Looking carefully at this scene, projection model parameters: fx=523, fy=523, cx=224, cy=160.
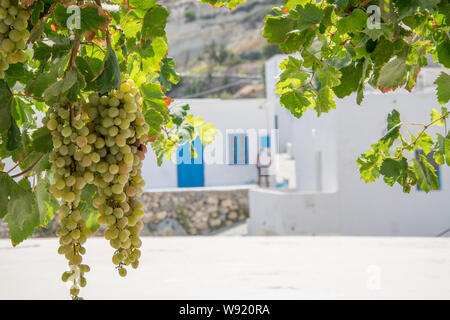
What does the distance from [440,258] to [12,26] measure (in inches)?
127

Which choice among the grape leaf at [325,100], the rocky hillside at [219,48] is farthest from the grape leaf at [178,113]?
the rocky hillside at [219,48]

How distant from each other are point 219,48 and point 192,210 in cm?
2051

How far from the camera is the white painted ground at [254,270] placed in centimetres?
251

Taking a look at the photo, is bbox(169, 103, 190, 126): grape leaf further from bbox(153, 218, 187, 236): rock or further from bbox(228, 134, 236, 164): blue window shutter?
bbox(228, 134, 236, 164): blue window shutter

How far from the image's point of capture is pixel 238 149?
12.8 metres

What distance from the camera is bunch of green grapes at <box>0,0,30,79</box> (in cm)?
48

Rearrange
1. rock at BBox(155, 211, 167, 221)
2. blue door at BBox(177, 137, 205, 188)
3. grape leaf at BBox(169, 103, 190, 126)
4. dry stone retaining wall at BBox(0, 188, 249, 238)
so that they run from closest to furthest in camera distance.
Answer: grape leaf at BBox(169, 103, 190, 126) → dry stone retaining wall at BBox(0, 188, 249, 238) → rock at BBox(155, 211, 167, 221) → blue door at BBox(177, 137, 205, 188)

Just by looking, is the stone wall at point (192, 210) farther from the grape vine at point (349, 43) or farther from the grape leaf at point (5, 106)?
the grape leaf at point (5, 106)

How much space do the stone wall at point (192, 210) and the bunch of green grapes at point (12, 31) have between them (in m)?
11.3

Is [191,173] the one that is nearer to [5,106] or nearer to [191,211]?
[191,211]

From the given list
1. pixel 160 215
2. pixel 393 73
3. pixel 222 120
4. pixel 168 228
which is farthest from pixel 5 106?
pixel 222 120

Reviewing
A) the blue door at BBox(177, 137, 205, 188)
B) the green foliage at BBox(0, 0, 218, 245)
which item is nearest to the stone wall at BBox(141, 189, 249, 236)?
the blue door at BBox(177, 137, 205, 188)

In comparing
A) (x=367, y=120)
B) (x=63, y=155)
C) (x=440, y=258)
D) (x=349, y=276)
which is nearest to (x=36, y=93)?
(x=63, y=155)

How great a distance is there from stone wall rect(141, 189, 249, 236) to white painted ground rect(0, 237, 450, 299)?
757 centimetres
